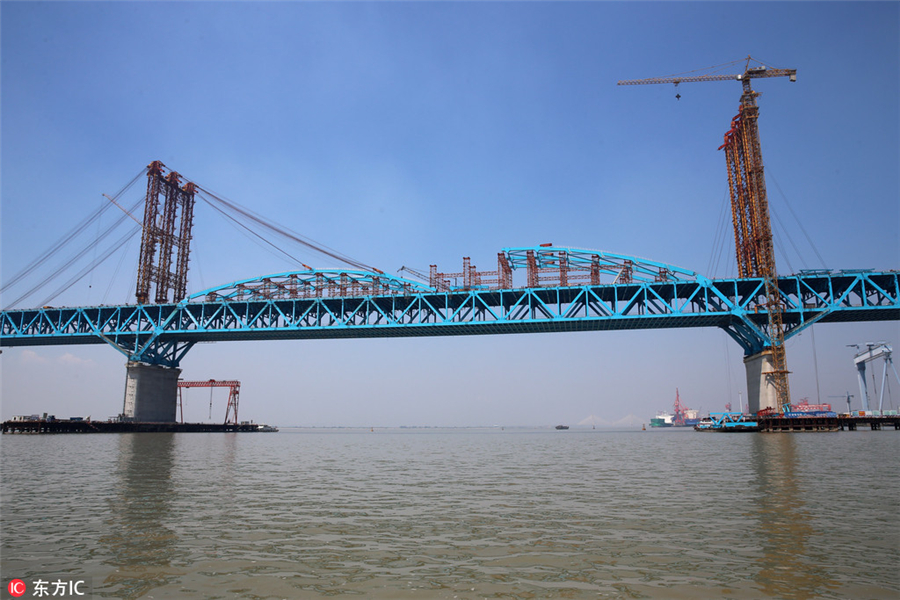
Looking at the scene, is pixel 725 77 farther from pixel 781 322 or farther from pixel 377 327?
pixel 377 327

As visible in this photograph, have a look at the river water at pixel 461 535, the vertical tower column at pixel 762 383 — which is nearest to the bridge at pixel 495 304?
the vertical tower column at pixel 762 383

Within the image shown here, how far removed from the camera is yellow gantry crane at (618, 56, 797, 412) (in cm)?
7475

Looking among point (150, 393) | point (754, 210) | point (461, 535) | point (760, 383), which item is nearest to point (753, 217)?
point (754, 210)

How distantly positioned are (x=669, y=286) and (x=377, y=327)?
43.0 meters

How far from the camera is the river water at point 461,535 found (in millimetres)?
9406

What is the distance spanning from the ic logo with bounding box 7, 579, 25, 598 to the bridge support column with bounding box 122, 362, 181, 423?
88.5m

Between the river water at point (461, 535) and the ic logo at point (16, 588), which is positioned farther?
the river water at point (461, 535)

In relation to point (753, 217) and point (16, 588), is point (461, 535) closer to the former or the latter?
point (16, 588)

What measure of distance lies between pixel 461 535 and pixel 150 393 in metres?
92.9

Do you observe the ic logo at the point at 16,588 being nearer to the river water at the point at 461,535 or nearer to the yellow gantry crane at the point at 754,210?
the river water at the point at 461,535

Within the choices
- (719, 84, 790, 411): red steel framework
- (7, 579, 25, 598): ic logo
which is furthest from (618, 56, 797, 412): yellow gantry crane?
(7, 579, 25, 598): ic logo

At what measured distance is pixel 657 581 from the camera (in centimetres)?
948

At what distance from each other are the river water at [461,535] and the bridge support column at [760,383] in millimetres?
56926

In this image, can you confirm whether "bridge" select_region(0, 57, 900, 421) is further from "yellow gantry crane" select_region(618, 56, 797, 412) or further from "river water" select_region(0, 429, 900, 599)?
"river water" select_region(0, 429, 900, 599)
